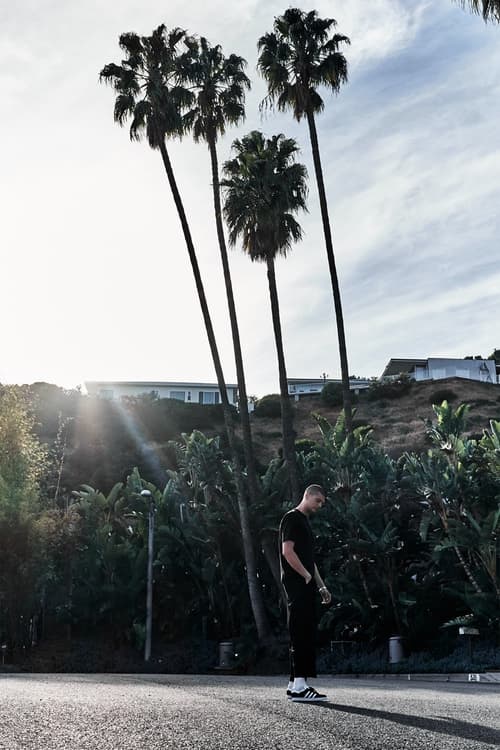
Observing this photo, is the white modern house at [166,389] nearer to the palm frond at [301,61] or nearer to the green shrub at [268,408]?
the green shrub at [268,408]

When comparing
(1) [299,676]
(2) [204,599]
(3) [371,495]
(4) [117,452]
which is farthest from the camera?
(4) [117,452]


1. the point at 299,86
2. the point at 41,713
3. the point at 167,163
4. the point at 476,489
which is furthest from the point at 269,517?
A: the point at 41,713

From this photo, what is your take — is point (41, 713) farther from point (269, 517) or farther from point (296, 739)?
point (269, 517)

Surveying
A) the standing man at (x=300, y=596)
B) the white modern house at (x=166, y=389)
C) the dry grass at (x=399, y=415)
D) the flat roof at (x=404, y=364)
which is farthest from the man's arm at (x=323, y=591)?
the flat roof at (x=404, y=364)

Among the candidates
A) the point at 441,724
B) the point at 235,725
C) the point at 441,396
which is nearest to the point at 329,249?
the point at 441,724

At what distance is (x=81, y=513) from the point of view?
30.4 metres

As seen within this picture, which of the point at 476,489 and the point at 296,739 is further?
the point at 476,489

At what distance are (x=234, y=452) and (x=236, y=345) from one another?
3.99 meters

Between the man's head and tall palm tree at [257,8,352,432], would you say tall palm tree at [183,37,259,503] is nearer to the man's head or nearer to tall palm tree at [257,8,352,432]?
tall palm tree at [257,8,352,432]

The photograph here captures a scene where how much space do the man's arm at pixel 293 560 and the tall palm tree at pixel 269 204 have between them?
69.7 ft

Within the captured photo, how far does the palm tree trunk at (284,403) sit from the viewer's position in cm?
2545

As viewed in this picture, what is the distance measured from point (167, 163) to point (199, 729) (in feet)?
89.3

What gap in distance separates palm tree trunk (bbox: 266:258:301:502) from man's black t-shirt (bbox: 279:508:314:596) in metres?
17.8

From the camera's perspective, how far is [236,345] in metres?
28.2
